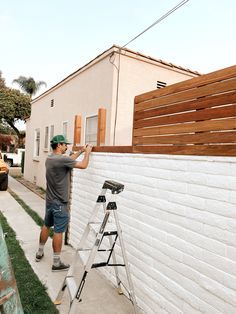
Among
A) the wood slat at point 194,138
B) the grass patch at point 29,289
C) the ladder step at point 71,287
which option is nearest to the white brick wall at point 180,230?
the wood slat at point 194,138

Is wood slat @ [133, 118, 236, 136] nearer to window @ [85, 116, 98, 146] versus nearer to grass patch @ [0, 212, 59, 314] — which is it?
grass patch @ [0, 212, 59, 314]

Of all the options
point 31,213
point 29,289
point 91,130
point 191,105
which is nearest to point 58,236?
point 29,289

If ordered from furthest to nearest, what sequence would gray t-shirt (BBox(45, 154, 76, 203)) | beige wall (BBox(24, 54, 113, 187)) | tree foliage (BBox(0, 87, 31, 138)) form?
tree foliage (BBox(0, 87, 31, 138)), beige wall (BBox(24, 54, 113, 187)), gray t-shirt (BBox(45, 154, 76, 203))

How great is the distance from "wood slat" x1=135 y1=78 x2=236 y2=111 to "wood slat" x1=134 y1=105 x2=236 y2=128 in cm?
16

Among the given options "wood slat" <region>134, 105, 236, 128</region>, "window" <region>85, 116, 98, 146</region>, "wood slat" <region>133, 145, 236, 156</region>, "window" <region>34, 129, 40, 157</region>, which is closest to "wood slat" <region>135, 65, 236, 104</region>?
"wood slat" <region>134, 105, 236, 128</region>

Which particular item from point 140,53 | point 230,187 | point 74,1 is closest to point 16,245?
point 230,187

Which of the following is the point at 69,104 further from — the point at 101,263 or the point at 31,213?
the point at 101,263

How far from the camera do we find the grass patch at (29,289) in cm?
348

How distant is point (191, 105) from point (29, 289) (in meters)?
3.21

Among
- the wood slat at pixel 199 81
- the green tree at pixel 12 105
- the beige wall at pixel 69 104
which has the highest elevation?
the green tree at pixel 12 105

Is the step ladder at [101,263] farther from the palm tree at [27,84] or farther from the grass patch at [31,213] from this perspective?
the palm tree at [27,84]

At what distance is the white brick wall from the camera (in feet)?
8.01

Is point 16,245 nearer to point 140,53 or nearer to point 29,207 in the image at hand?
point 29,207

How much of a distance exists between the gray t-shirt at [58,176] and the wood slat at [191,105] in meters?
1.46
